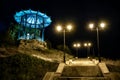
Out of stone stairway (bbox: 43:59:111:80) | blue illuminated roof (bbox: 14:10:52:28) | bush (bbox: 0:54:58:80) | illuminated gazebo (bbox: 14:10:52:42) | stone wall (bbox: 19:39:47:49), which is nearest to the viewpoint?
stone stairway (bbox: 43:59:111:80)

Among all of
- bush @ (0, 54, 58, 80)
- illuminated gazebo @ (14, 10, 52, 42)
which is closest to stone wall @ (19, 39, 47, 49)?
illuminated gazebo @ (14, 10, 52, 42)

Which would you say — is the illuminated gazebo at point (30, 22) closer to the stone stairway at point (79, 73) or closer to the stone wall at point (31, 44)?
the stone wall at point (31, 44)

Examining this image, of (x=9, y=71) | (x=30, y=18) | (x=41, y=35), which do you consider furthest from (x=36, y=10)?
(x=9, y=71)

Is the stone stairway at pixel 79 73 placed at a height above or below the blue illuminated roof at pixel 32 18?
below

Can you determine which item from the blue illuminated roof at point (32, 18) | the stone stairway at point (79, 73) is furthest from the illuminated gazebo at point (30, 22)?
the stone stairway at point (79, 73)

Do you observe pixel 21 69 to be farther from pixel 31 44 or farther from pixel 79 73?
pixel 31 44

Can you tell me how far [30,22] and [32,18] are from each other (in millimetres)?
2118

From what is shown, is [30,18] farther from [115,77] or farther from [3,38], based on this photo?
[115,77]

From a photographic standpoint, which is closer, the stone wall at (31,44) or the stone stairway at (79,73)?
the stone stairway at (79,73)

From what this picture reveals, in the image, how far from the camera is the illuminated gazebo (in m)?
55.4

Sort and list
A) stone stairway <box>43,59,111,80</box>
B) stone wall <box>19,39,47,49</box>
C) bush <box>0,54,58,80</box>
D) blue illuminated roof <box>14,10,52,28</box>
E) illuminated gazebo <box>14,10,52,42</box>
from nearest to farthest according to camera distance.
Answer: stone stairway <box>43,59,111,80</box> → bush <box>0,54,58,80</box> → stone wall <box>19,39,47,49</box> → blue illuminated roof <box>14,10,52,28</box> → illuminated gazebo <box>14,10,52,42</box>

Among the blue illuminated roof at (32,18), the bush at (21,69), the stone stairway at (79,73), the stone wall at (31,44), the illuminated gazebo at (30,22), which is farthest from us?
the illuminated gazebo at (30,22)

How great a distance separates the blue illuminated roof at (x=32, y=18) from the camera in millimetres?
55263

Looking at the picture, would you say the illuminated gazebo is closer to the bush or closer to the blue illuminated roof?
the blue illuminated roof
